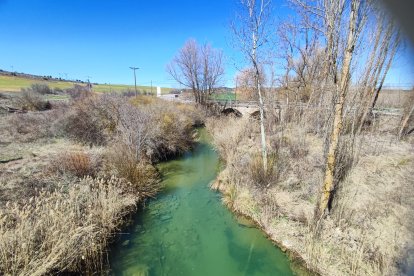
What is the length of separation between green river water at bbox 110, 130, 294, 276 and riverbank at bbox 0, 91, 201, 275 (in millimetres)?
521

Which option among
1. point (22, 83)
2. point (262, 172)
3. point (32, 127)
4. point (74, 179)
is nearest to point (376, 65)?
point (262, 172)

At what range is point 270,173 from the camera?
8.00 metres

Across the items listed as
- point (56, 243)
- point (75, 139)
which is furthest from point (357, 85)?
point (75, 139)

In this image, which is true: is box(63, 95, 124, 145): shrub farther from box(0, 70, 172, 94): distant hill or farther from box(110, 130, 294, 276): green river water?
box(0, 70, 172, 94): distant hill

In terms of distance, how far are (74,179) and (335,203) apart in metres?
7.08

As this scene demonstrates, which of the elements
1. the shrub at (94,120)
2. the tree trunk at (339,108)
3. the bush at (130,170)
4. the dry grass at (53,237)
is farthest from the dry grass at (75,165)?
the tree trunk at (339,108)

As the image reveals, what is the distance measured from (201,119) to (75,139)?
16118 millimetres

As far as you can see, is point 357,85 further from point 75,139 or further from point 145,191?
point 75,139

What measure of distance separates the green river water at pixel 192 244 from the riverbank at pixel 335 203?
47 cm

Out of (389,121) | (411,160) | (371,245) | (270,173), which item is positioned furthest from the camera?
(389,121)

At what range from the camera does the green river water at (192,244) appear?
548 centimetres

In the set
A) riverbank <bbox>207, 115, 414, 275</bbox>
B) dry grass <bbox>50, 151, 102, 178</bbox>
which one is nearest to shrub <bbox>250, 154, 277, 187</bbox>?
riverbank <bbox>207, 115, 414, 275</bbox>

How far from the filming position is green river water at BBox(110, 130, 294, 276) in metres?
5.48

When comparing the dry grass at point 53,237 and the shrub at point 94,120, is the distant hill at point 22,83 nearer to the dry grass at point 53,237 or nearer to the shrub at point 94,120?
the shrub at point 94,120
